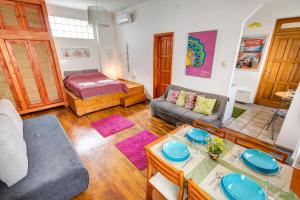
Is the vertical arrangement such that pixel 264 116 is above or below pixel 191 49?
below

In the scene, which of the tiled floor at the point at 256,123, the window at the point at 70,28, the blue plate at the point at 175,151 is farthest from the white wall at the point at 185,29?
the blue plate at the point at 175,151

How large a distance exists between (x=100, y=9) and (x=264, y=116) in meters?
4.80

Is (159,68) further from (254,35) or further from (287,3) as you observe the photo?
(287,3)

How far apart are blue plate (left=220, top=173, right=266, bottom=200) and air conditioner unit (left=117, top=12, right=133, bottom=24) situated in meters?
4.72

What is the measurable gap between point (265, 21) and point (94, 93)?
200 inches

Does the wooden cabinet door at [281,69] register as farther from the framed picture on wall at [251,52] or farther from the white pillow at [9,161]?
the white pillow at [9,161]

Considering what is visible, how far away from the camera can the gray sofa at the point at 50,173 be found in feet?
4.19

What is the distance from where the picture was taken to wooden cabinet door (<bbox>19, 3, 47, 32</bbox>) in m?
3.10

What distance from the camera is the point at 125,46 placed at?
16.5 ft

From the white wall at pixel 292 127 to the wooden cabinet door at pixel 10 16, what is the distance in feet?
18.2

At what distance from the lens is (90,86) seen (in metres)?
3.66

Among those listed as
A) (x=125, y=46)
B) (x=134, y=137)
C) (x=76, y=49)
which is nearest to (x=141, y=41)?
(x=125, y=46)

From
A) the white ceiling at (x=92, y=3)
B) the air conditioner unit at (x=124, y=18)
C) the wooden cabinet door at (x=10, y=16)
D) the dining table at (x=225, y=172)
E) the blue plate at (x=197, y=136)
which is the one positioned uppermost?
the white ceiling at (x=92, y=3)

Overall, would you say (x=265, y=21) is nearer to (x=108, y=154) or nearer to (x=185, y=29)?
(x=185, y=29)
